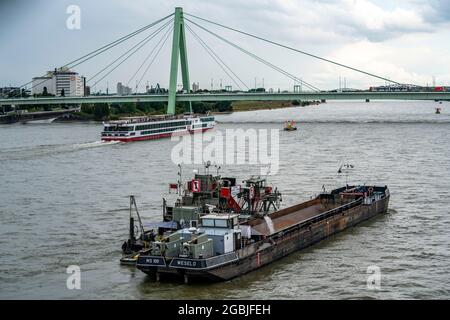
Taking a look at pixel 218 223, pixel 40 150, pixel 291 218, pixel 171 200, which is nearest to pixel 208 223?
pixel 218 223

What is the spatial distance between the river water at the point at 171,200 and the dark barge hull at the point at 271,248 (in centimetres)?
25

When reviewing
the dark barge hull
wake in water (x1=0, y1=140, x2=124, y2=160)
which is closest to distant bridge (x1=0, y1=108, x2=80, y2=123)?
wake in water (x1=0, y1=140, x2=124, y2=160)

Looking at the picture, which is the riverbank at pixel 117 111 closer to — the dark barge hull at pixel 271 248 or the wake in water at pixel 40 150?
the wake in water at pixel 40 150

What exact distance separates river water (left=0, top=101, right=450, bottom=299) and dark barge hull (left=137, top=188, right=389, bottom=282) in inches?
9.7

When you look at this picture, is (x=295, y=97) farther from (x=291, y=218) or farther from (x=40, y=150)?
(x=291, y=218)

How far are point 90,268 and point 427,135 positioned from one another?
41718 millimetres

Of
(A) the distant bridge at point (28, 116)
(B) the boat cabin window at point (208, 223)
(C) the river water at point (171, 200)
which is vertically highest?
(A) the distant bridge at point (28, 116)

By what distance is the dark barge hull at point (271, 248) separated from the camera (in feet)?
51.4

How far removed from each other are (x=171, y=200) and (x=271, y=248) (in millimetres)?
9087

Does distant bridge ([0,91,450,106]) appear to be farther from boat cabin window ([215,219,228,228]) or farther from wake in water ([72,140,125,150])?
boat cabin window ([215,219,228,228])

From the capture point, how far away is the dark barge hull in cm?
1566

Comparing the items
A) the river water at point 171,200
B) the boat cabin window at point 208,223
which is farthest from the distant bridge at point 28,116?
the boat cabin window at point 208,223
